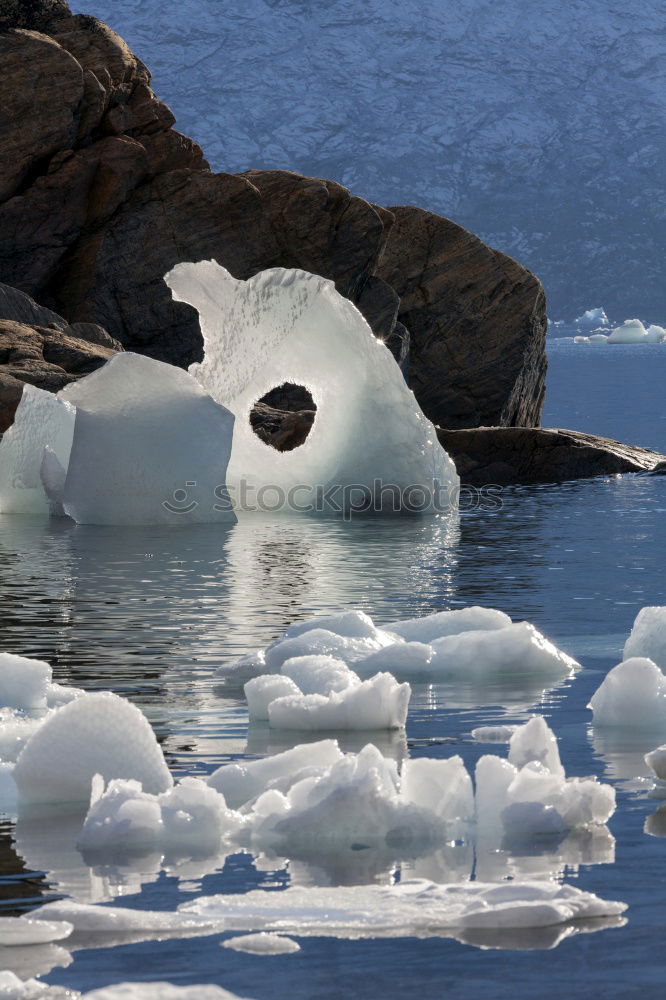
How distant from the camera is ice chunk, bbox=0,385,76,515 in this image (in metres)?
24.4

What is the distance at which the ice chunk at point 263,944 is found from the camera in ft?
17.3

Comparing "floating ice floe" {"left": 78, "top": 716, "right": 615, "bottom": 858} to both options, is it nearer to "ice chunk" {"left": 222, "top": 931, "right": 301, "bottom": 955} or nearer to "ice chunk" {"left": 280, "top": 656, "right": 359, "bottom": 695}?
"ice chunk" {"left": 222, "top": 931, "right": 301, "bottom": 955}

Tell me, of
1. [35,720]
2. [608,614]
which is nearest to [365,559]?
[608,614]

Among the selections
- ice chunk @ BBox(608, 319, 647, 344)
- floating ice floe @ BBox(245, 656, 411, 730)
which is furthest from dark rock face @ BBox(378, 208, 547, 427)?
ice chunk @ BBox(608, 319, 647, 344)

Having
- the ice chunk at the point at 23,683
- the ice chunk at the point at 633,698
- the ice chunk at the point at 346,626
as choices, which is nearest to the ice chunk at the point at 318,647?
the ice chunk at the point at 346,626

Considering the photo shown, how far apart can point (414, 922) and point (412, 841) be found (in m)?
1.01

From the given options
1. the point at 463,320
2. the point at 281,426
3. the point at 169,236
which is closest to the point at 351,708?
the point at 281,426

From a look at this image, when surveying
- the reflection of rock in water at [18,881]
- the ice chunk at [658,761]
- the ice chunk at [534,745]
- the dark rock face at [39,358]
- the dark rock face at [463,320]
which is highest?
the dark rock face at [463,320]

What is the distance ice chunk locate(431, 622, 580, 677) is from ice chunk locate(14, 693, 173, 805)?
3979mm

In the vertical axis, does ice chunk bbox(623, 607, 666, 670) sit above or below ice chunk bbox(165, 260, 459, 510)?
below

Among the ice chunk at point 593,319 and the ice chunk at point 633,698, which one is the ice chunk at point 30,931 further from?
the ice chunk at point 593,319

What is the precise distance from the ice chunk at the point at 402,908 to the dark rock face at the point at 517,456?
24.9 metres

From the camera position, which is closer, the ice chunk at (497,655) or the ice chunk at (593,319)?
the ice chunk at (497,655)

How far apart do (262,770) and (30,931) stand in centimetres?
201
